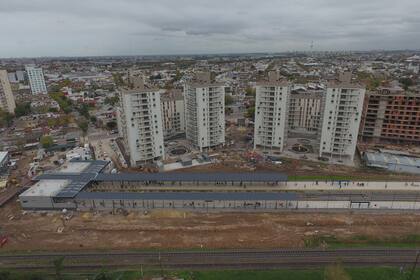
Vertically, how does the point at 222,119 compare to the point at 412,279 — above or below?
above

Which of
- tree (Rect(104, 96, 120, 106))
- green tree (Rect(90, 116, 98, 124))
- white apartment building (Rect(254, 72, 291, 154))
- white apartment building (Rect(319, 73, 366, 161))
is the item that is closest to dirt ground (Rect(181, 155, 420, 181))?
white apartment building (Rect(319, 73, 366, 161))

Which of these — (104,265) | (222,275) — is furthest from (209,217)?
(104,265)

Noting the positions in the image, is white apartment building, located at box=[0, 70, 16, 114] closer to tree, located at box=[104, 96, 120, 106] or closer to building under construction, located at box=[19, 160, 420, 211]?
tree, located at box=[104, 96, 120, 106]

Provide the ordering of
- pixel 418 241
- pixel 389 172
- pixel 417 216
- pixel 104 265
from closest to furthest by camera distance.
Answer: pixel 104 265 → pixel 418 241 → pixel 417 216 → pixel 389 172

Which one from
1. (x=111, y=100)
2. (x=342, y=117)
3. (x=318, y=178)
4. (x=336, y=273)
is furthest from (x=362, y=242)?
(x=111, y=100)

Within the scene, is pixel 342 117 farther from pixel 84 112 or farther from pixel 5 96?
pixel 5 96

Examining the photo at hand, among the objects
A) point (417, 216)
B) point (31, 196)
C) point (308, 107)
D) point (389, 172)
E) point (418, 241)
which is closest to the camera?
point (418, 241)

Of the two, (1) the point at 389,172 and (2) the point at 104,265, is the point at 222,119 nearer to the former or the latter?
(1) the point at 389,172
